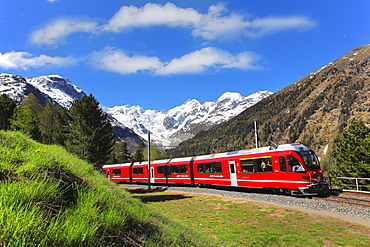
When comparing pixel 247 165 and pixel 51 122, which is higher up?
pixel 51 122

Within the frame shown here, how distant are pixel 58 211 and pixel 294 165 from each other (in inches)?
646

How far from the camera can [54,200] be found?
11.3 ft

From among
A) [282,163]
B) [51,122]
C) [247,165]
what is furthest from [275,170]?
[51,122]

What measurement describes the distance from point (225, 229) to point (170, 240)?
6.06m

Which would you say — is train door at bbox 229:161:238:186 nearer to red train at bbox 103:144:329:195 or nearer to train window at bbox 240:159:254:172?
red train at bbox 103:144:329:195

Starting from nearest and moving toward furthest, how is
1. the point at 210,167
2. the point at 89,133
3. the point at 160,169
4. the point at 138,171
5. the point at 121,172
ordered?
1. the point at 210,167
2. the point at 160,169
3. the point at 89,133
4. the point at 138,171
5. the point at 121,172

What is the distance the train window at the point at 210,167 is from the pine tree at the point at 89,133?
15570 millimetres

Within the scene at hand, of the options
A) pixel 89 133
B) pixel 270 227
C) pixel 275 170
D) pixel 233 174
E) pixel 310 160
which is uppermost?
pixel 89 133

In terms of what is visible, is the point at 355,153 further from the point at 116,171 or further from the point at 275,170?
the point at 116,171

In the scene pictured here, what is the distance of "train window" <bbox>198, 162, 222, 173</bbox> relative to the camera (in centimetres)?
2387

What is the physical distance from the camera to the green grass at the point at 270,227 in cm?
799

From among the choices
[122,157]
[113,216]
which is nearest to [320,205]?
[113,216]

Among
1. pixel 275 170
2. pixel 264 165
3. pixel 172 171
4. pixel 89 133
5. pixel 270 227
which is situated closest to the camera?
pixel 270 227

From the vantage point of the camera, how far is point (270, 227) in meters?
9.90
